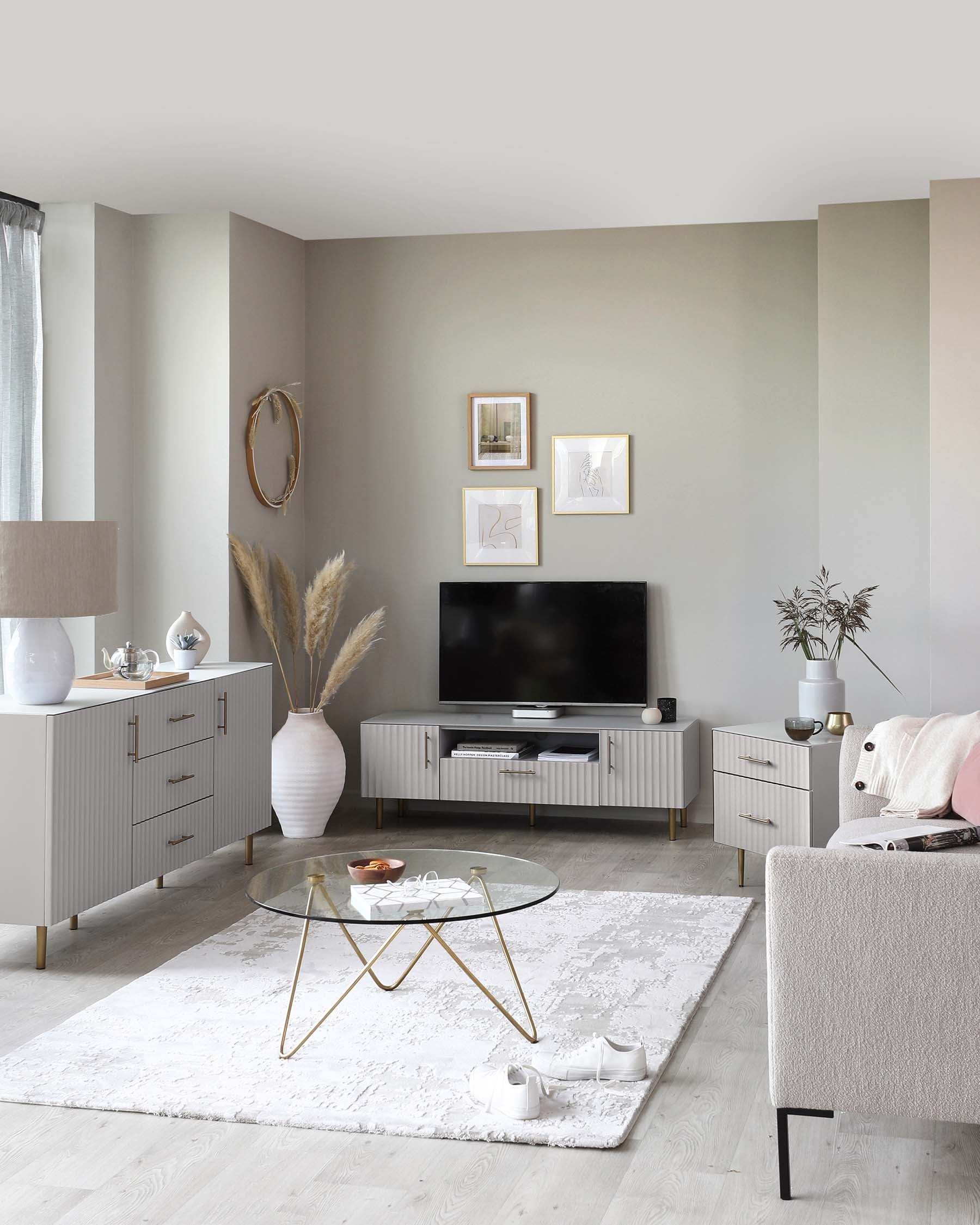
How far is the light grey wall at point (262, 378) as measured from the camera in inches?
223

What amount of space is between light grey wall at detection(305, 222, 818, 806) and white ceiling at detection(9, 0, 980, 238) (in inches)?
16.2

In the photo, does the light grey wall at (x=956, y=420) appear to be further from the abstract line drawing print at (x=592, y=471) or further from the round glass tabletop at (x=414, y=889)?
the round glass tabletop at (x=414, y=889)

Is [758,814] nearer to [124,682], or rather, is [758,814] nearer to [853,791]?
[853,791]

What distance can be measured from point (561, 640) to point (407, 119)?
263 centimetres

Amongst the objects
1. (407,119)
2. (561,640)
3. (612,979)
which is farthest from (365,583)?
(612,979)

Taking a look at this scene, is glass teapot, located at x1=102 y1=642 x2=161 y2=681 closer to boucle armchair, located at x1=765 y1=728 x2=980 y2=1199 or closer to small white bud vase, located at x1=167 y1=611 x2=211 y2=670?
small white bud vase, located at x1=167 y1=611 x2=211 y2=670

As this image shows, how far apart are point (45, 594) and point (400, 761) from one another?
2.32 meters

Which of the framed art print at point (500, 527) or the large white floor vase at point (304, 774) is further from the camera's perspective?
the framed art print at point (500, 527)

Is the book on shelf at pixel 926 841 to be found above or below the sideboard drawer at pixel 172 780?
above

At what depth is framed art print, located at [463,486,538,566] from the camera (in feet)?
20.3

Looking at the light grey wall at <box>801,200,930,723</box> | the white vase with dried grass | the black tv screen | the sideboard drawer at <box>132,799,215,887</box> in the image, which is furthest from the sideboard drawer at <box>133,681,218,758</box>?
the light grey wall at <box>801,200,930,723</box>

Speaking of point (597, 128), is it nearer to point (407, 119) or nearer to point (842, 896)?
point (407, 119)

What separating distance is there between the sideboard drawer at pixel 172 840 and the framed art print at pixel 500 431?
2276 mm

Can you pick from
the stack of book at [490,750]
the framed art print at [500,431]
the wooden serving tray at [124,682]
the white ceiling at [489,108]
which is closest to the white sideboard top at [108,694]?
the wooden serving tray at [124,682]
